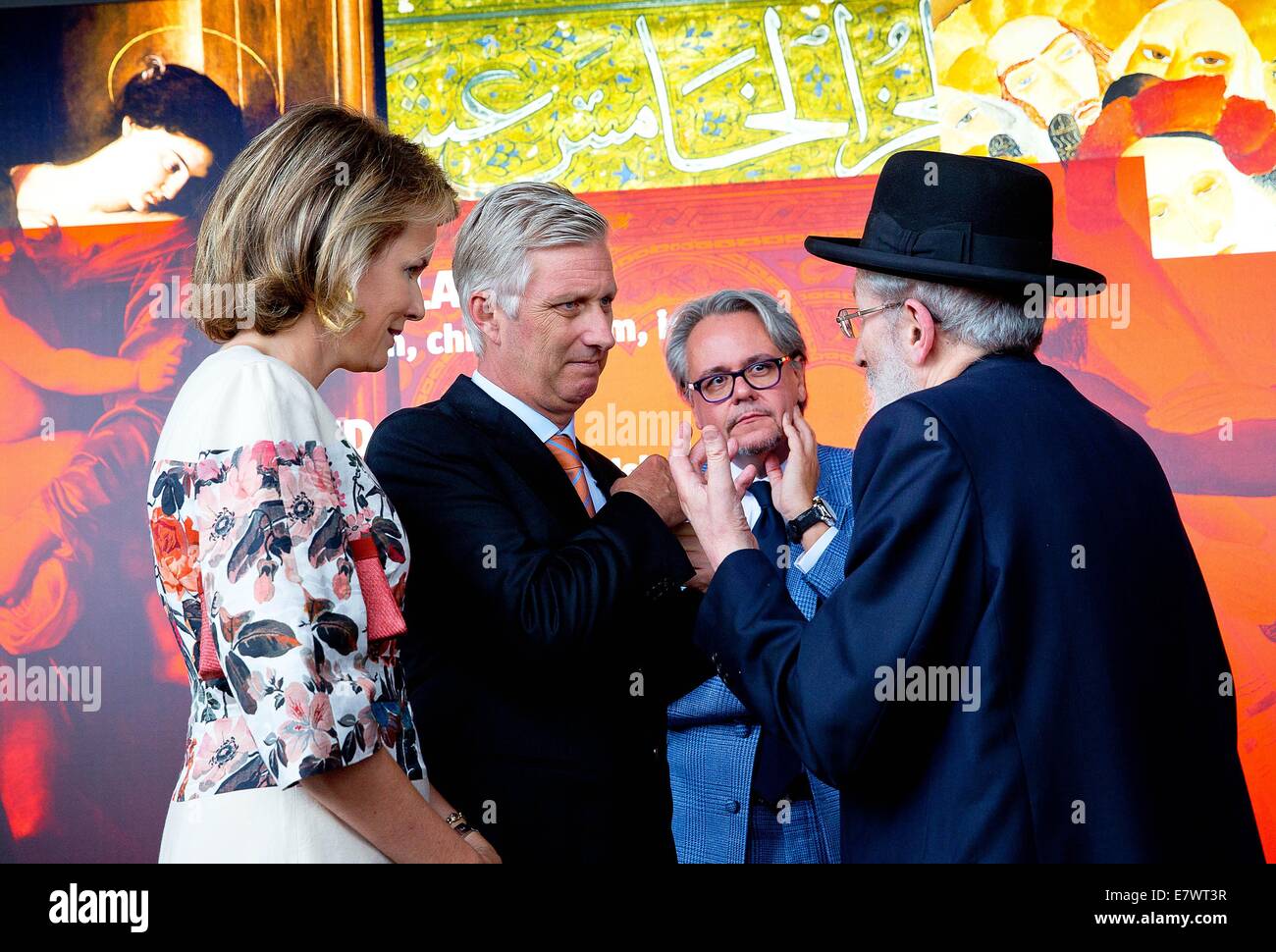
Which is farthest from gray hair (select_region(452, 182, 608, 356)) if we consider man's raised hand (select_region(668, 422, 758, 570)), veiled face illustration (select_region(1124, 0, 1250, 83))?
veiled face illustration (select_region(1124, 0, 1250, 83))

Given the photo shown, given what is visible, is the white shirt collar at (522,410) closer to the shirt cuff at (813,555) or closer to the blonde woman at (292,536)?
the blonde woman at (292,536)

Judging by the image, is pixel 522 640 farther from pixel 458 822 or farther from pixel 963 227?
pixel 963 227

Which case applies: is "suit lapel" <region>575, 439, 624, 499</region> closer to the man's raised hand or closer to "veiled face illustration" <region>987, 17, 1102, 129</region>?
the man's raised hand

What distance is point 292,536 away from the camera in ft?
4.54

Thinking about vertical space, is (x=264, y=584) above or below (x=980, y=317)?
below

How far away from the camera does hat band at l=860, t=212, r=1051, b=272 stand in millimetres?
1718

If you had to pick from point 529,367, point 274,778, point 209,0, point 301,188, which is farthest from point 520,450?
point 209,0

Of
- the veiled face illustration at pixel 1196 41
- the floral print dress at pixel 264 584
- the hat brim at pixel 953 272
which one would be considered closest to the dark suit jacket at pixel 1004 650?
the hat brim at pixel 953 272

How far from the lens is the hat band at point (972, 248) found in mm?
1718

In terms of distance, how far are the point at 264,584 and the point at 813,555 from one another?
1255mm

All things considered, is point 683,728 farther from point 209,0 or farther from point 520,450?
point 209,0
